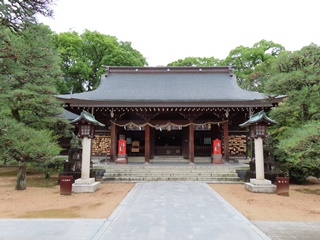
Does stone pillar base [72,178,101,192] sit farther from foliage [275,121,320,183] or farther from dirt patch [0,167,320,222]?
foliage [275,121,320,183]

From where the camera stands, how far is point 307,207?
7051mm

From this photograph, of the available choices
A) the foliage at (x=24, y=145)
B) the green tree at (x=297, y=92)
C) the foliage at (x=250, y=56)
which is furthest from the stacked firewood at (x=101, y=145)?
the foliage at (x=250, y=56)

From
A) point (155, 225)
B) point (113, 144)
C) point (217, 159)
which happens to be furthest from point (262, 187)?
point (113, 144)

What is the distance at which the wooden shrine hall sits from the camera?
14102mm

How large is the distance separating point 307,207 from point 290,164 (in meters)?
4.07

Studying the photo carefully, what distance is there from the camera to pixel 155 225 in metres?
5.27

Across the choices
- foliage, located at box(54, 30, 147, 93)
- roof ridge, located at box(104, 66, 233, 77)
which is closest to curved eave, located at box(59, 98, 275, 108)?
roof ridge, located at box(104, 66, 233, 77)

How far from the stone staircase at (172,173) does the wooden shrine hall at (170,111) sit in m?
1.53

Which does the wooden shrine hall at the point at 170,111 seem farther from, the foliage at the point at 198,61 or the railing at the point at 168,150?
the foliage at the point at 198,61

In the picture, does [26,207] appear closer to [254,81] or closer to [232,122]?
[232,122]

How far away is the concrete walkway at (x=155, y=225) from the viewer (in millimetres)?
4633

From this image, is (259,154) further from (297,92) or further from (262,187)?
(297,92)

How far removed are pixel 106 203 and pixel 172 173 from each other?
5814mm

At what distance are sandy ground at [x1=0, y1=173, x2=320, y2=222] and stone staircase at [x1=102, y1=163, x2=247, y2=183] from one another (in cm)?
204
